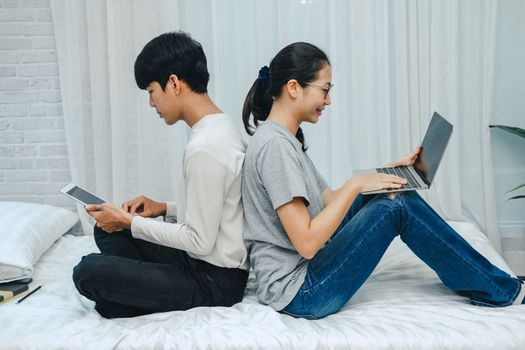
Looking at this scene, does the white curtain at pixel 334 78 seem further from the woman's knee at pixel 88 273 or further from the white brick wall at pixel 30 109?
the woman's knee at pixel 88 273

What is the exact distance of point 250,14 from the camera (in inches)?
108

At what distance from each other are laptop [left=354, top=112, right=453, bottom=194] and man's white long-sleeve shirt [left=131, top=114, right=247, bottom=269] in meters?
0.34

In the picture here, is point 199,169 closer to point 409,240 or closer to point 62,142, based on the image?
point 409,240

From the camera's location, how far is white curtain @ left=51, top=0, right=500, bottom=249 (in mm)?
2723

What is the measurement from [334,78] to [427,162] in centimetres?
107

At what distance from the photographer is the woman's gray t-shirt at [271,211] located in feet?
5.34

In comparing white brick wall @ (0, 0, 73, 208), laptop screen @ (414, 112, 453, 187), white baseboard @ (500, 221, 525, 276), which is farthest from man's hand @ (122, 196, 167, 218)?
white baseboard @ (500, 221, 525, 276)

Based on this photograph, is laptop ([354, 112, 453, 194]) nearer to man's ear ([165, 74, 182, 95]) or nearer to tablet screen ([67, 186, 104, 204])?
man's ear ([165, 74, 182, 95])

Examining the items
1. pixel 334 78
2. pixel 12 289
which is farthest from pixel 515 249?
pixel 12 289

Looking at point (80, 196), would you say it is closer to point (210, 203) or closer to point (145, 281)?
point (145, 281)

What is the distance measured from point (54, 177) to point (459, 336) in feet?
6.33

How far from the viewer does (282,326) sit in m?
1.63

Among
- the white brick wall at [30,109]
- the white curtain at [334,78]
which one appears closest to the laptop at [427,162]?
the white curtain at [334,78]

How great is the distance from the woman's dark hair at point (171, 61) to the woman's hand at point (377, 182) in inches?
18.6
